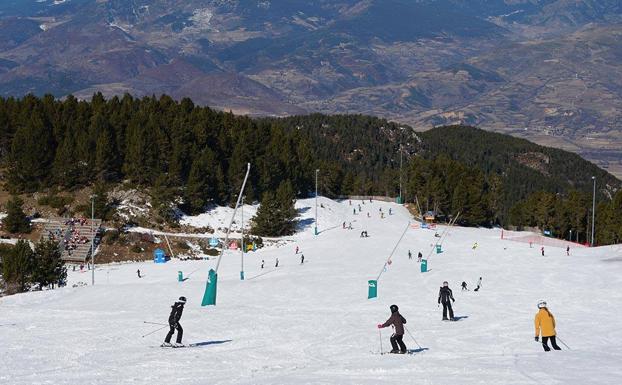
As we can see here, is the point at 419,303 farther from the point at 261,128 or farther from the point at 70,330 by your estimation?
the point at 261,128

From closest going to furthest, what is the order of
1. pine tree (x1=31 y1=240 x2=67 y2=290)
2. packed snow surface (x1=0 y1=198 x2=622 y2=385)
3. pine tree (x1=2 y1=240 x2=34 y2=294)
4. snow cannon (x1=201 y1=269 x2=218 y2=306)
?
packed snow surface (x1=0 y1=198 x2=622 y2=385) → snow cannon (x1=201 y1=269 x2=218 y2=306) → pine tree (x1=2 y1=240 x2=34 y2=294) → pine tree (x1=31 y1=240 x2=67 y2=290)

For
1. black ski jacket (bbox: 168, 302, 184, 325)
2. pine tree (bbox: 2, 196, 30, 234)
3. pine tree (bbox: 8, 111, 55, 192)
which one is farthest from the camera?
pine tree (bbox: 8, 111, 55, 192)

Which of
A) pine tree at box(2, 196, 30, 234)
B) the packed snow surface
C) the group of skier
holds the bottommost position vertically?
the packed snow surface

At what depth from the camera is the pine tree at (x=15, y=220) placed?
88188mm

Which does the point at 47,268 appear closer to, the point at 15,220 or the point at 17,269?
the point at 17,269

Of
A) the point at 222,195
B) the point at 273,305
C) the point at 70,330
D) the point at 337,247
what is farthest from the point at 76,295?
the point at 222,195

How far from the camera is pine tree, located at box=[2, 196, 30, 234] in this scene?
88188 mm

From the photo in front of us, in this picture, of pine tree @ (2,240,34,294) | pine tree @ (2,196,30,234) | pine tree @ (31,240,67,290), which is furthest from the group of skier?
pine tree @ (2,196,30,234)

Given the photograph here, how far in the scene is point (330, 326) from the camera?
3434 centimetres

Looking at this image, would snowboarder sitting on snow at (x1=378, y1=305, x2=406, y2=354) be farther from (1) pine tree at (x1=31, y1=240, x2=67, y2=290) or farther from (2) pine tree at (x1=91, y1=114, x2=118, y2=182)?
(2) pine tree at (x1=91, y1=114, x2=118, y2=182)

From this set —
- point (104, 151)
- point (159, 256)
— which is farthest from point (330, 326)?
point (104, 151)

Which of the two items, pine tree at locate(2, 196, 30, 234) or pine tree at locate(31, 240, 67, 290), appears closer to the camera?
pine tree at locate(31, 240, 67, 290)

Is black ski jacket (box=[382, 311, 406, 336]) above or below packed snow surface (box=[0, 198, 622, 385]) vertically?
above

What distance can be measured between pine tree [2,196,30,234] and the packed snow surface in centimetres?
2216
